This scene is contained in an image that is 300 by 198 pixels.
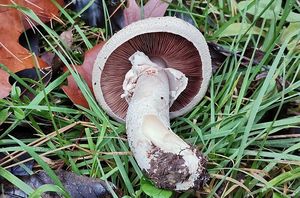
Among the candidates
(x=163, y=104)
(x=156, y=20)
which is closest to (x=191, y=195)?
(x=163, y=104)

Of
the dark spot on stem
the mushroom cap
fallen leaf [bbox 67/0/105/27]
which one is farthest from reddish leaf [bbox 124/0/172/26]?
the dark spot on stem

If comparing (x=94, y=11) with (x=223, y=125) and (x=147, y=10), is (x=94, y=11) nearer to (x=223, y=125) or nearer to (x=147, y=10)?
(x=147, y=10)

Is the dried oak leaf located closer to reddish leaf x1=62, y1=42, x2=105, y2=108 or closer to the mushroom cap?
reddish leaf x1=62, y1=42, x2=105, y2=108

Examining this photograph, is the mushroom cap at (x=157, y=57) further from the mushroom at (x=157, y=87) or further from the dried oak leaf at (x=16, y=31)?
the dried oak leaf at (x=16, y=31)

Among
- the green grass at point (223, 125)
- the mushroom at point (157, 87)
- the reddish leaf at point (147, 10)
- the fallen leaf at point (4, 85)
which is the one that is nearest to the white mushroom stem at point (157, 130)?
the mushroom at point (157, 87)

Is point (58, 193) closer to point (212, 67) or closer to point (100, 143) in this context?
point (100, 143)
